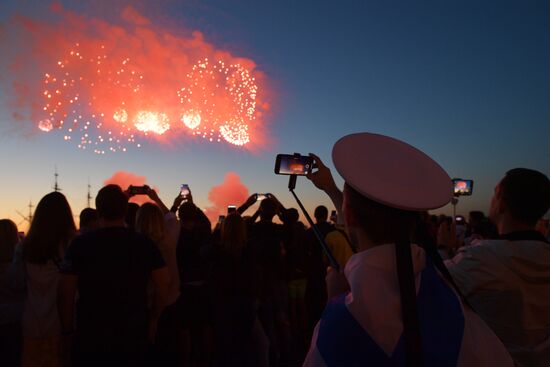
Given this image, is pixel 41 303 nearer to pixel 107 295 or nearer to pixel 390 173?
pixel 107 295

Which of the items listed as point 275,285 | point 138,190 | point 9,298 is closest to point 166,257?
point 138,190

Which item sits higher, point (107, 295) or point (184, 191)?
point (184, 191)

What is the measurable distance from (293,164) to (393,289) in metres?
1.83

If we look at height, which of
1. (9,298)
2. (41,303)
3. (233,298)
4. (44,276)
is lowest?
(233,298)

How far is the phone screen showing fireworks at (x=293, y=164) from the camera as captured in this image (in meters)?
3.03

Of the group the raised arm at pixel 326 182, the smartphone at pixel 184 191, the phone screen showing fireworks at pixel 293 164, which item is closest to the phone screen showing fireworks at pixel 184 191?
the smartphone at pixel 184 191

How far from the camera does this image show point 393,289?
1.37m

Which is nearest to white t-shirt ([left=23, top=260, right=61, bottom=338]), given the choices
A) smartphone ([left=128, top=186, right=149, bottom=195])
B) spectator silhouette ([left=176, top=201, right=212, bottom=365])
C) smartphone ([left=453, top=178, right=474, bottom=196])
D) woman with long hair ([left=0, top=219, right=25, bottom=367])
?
woman with long hair ([left=0, top=219, right=25, bottom=367])

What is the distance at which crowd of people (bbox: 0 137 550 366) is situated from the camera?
4.57 ft

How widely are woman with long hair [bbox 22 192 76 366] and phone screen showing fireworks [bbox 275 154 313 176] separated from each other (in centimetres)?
233

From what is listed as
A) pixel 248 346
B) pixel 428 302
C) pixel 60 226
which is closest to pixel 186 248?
pixel 248 346

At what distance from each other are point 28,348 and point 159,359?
7.68 ft

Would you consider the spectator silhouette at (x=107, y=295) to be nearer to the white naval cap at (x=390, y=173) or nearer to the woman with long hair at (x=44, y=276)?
the woman with long hair at (x=44, y=276)

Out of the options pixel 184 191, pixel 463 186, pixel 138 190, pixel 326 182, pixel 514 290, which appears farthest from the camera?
pixel 463 186
